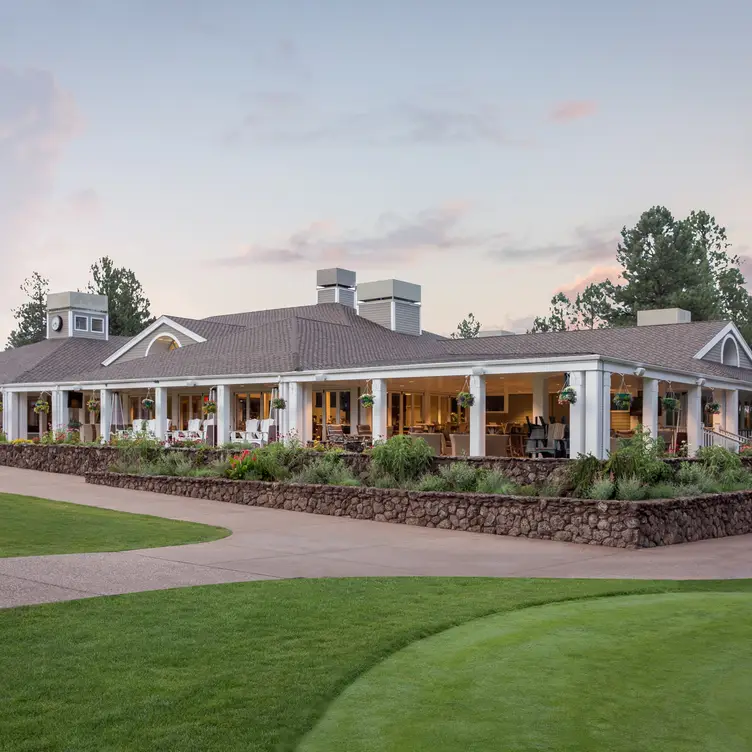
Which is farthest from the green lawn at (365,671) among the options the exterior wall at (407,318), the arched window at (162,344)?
the exterior wall at (407,318)

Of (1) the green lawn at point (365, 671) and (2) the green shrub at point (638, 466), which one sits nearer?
(1) the green lawn at point (365, 671)

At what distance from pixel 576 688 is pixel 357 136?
20083mm

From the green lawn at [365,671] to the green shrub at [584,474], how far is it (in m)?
6.34

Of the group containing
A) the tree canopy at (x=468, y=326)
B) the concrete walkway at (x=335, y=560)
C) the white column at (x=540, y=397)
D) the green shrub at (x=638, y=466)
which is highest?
the tree canopy at (x=468, y=326)

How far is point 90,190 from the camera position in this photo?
27188 millimetres

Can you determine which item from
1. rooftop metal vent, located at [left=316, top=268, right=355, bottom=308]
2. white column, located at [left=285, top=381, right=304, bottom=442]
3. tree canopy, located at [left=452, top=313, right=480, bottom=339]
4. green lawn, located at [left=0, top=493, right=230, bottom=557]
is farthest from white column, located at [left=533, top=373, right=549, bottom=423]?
tree canopy, located at [left=452, top=313, right=480, bottom=339]

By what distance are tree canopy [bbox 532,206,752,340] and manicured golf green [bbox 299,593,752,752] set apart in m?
46.5

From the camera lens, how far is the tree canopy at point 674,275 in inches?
2114

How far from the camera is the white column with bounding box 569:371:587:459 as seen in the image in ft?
66.5

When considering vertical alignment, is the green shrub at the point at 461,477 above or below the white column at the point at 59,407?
below

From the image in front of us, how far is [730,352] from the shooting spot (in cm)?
3147

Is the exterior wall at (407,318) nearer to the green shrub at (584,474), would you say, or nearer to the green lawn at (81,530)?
the green lawn at (81,530)

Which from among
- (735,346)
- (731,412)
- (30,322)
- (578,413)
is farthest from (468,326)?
(578,413)

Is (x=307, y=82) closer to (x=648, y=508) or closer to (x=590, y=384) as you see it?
(x=590, y=384)
